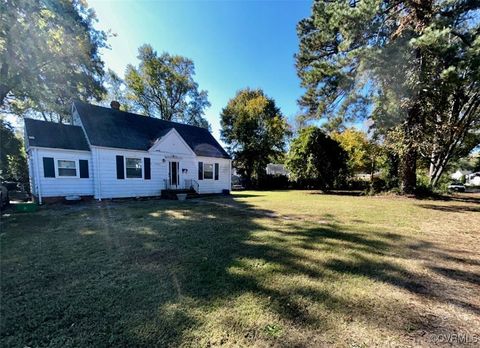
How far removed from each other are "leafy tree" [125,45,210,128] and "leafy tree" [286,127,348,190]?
49.5 feet

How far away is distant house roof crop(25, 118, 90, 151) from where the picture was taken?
10406 mm

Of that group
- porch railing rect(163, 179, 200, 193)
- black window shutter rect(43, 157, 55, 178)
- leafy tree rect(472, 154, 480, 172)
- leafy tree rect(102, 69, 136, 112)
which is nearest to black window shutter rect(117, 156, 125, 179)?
porch railing rect(163, 179, 200, 193)

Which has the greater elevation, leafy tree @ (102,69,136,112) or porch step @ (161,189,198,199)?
leafy tree @ (102,69,136,112)

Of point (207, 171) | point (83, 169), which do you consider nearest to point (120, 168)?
point (83, 169)

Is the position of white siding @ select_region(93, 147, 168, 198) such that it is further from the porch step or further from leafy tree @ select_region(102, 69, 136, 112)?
leafy tree @ select_region(102, 69, 136, 112)

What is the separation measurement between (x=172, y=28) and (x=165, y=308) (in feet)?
46.6

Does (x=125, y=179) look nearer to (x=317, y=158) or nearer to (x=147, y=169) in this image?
(x=147, y=169)

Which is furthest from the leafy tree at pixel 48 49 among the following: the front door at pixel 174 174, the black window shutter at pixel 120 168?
the front door at pixel 174 174

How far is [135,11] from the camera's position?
10.4m

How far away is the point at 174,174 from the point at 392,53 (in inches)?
500

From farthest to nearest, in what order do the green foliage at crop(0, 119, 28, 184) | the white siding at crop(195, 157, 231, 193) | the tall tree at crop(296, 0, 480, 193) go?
the green foliage at crop(0, 119, 28, 184) < the white siding at crop(195, 157, 231, 193) < the tall tree at crop(296, 0, 480, 193)

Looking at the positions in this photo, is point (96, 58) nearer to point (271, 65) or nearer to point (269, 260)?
point (271, 65)

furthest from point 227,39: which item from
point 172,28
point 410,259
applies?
point 410,259

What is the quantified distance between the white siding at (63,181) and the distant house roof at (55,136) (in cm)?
29
